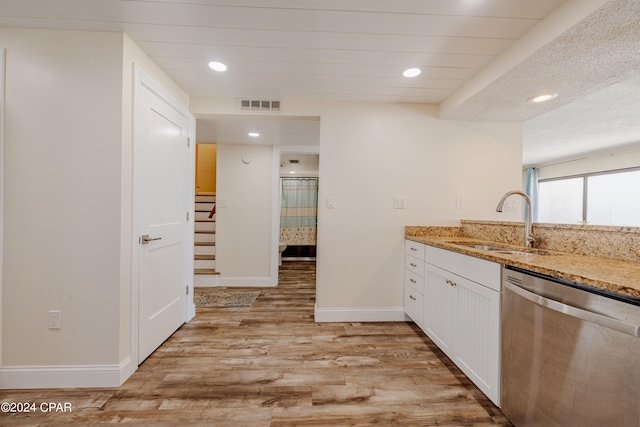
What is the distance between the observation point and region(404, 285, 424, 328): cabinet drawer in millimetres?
2176

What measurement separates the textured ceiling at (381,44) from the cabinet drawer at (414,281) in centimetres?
152

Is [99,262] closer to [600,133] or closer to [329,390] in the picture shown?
[329,390]

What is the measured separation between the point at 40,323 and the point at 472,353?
101 inches

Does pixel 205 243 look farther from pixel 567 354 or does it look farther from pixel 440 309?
pixel 567 354

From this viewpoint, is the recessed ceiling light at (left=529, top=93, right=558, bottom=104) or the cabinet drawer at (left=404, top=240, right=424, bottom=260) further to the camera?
the cabinet drawer at (left=404, top=240, right=424, bottom=260)

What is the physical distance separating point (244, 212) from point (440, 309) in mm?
2832

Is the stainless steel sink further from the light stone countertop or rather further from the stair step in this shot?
the stair step

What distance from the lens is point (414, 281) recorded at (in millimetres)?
2309

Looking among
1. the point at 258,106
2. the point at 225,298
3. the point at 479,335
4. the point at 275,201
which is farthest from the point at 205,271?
the point at 479,335

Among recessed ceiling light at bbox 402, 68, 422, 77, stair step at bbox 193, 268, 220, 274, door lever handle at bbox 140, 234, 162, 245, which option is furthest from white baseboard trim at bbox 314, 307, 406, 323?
recessed ceiling light at bbox 402, 68, 422, 77

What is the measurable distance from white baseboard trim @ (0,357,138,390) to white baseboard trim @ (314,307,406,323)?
Result: 5.05 ft

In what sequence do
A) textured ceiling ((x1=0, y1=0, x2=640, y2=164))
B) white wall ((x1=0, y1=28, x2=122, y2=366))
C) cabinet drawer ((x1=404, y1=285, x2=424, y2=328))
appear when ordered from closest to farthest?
textured ceiling ((x1=0, y1=0, x2=640, y2=164)) → white wall ((x1=0, y1=28, x2=122, y2=366)) → cabinet drawer ((x1=404, y1=285, x2=424, y2=328))

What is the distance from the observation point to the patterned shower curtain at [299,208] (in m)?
5.87

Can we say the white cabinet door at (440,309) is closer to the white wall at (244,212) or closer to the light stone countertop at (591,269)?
the light stone countertop at (591,269)
